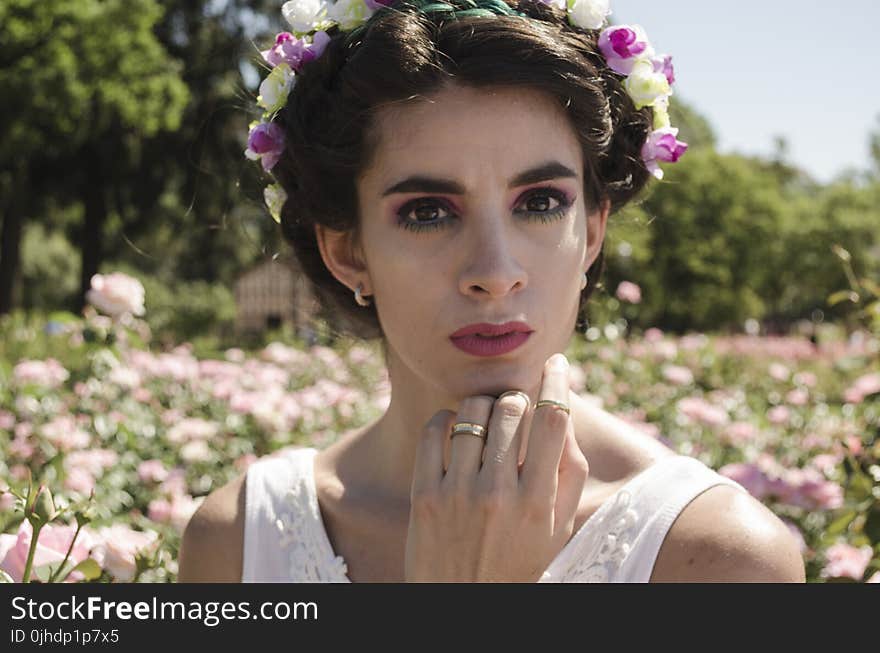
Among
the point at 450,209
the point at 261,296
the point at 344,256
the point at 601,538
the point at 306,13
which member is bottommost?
the point at 601,538

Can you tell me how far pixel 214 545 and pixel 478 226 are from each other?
1.03 meters

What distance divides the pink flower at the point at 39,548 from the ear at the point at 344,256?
773 mm

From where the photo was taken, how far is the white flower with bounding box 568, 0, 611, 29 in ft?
6.19

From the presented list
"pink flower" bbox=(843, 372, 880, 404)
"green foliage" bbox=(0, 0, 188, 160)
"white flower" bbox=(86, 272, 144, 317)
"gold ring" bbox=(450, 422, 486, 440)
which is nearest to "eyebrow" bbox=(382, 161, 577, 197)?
"gold ring" bbox=(450, 422, 486, 440)

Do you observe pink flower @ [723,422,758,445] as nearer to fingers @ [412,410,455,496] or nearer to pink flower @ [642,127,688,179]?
pink flower @ [642,127,688,179]

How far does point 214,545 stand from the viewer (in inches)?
85.5

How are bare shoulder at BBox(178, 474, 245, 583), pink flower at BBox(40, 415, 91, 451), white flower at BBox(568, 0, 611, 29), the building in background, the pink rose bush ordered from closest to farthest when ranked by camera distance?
white flower at BBox(568, 0, 611, 29), bare shoulder at BBox(178, 474, 245, 583), the pink rose bush, pink flower at BBox(40, 415, 91, 451), the building in background

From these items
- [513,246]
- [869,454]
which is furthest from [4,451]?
[869,454]

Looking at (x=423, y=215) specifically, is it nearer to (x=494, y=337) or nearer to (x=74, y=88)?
(x=494, y=337)

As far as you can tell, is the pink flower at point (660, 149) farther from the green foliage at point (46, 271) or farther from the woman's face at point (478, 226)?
the green foliage at point (46, 271)

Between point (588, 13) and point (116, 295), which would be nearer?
point (588, 13)

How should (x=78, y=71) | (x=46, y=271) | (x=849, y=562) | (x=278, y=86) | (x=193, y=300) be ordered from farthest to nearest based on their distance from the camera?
(x=193, y=300), (x=46, y=271), (x=78, y=71), (x=849, y=562), (x=278, y=86)

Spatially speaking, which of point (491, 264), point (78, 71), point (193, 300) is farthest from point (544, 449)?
point (193, 300)
